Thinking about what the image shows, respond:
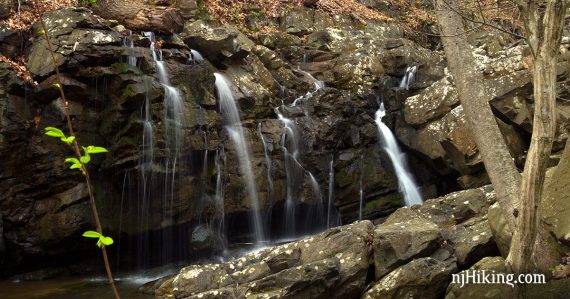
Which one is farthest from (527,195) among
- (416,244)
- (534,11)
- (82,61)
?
(82,61)

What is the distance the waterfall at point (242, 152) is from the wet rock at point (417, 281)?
550 centimetres

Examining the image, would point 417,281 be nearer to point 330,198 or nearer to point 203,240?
point 203,240

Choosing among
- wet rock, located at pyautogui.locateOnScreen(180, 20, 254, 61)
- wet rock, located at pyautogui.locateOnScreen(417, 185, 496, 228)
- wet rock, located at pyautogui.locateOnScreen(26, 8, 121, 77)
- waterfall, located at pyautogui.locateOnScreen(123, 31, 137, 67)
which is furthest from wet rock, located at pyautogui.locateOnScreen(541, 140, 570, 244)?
wet rock, located at pyautogui.locateOnScreen(180, 20, 254, 61)

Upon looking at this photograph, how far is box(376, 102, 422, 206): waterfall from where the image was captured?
12.4m

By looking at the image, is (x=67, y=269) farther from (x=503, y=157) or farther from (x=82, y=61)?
(x=503, y=157)

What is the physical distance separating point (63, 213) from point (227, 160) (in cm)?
361

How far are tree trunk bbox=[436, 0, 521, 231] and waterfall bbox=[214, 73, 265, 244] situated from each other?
6.24 meters

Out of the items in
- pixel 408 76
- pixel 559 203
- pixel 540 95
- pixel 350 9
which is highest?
pixel 350 9

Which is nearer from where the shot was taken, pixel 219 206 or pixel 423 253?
pixel 423 253

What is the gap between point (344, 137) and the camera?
12672 mm

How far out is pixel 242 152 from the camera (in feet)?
36.6

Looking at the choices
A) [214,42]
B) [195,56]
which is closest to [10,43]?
[195,56]

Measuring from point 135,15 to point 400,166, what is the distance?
8007 millimetres

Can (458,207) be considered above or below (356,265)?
above
